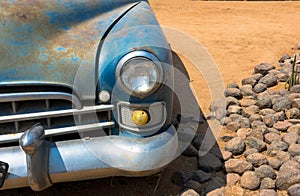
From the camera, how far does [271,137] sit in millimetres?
3133

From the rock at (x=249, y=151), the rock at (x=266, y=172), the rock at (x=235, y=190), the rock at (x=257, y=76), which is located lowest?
the rock at (x=235, y=190)

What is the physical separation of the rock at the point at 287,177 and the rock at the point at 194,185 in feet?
1.73

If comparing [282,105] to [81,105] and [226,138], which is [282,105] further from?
[81,105]

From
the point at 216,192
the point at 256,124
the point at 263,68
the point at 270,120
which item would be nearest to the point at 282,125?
the point at 270,120

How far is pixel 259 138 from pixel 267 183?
2.01ft

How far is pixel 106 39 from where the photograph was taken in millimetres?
2277

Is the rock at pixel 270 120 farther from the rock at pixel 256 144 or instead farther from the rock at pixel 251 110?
the rock at pixel 256 144

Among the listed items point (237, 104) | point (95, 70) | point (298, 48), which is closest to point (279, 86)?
point (237, 104)

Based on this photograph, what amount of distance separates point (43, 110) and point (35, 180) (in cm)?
38

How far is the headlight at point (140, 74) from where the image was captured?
2053mm

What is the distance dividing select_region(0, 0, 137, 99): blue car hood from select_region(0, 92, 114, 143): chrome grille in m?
0.09

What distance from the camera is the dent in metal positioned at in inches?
75.2

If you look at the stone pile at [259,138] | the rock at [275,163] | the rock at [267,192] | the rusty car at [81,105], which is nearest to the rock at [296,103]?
the stone pile at [259,138]

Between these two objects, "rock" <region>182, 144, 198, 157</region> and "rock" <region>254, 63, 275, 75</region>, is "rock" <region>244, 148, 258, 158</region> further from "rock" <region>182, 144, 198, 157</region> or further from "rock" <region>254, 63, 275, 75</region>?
"rock" <region>254, 63, 275, 75</region>
